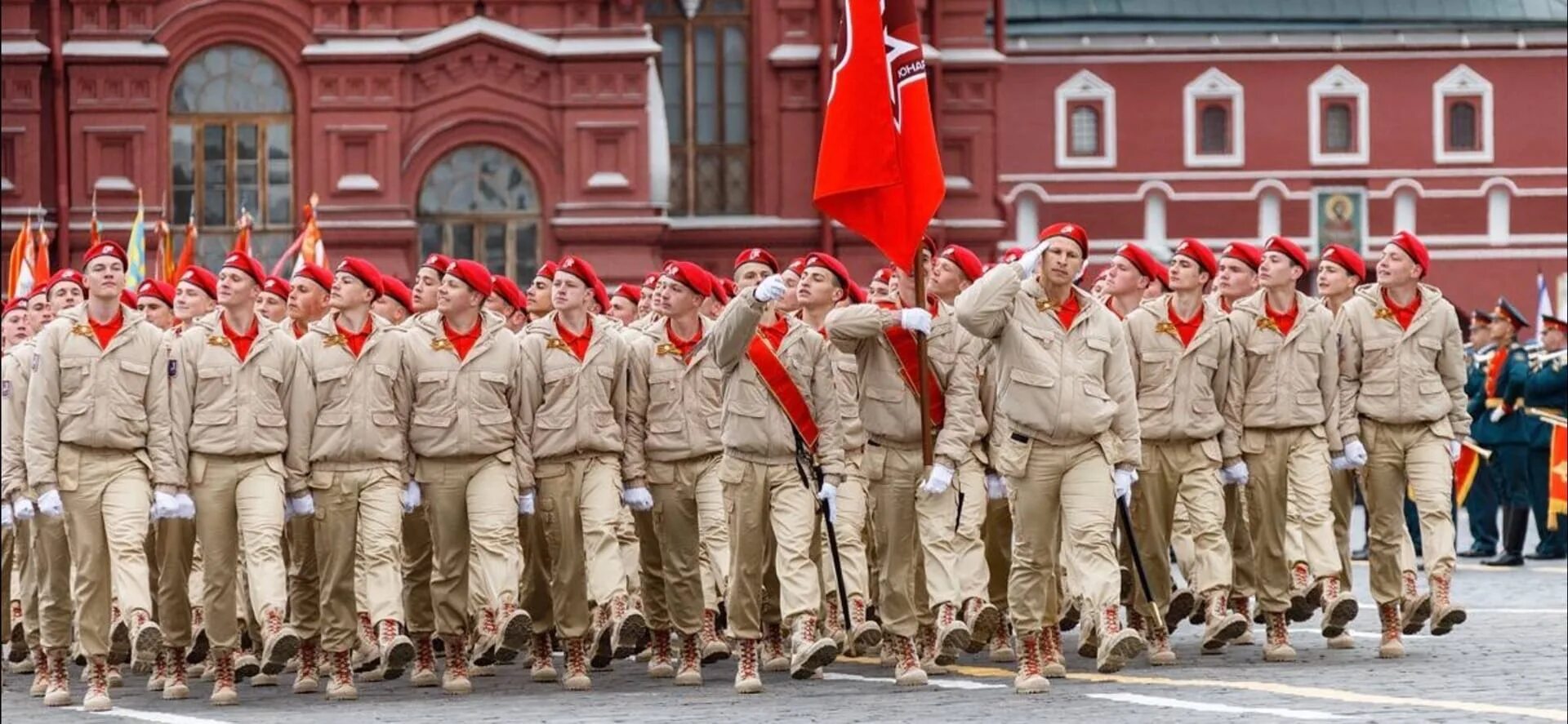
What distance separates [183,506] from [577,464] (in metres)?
1.91

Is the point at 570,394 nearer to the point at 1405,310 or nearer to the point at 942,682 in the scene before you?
the point at 942,682

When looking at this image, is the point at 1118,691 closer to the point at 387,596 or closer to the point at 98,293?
the point at 387,596

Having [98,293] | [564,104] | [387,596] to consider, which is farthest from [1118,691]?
[564,104]

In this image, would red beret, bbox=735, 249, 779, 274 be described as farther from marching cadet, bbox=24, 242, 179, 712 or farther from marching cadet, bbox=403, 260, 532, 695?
marching cadet, bbox=24, 242, 179, 712

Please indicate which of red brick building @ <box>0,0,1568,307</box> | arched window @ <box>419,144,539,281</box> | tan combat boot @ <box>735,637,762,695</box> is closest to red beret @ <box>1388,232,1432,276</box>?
tan combat boot @ <box>735,637,762,695</box>

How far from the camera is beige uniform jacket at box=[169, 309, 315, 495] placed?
14766 millimetres

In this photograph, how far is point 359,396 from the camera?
1509 cm

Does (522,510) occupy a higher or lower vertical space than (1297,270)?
lower

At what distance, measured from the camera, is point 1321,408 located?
1619 cm

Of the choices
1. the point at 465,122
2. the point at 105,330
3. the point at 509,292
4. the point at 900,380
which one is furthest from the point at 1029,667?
the point at 465,122

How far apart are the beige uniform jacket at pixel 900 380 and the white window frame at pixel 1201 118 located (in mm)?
38586

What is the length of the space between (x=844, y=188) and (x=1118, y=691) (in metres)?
2.79

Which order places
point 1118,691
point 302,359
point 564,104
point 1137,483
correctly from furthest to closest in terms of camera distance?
point 564,104 < point 1137,483 < point 302,359 < point 1118,691

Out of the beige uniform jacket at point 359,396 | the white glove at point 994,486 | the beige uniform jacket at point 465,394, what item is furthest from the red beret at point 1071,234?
the beige uniform jacket at point 359,396
